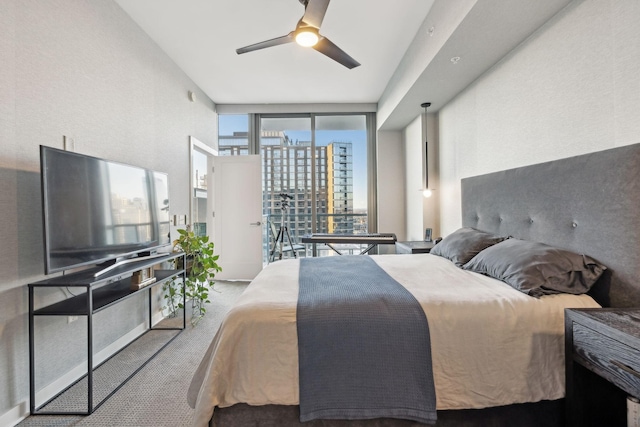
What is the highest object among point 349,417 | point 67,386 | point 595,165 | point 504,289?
point 595,165

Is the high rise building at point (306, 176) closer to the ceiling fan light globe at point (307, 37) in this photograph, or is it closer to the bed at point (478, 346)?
the ceiling fan light globe at point (307, 37)

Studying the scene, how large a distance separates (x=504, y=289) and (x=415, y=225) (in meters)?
2.50

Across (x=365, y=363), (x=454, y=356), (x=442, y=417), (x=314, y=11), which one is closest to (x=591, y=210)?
(x=454, y=356)

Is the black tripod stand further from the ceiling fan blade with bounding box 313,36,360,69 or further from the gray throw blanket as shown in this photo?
the gray throw blanket

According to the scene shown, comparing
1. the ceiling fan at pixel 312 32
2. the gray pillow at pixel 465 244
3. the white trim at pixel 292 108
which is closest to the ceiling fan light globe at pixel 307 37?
the ceiling fan at pixel 312 32

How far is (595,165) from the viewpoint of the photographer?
140 cm

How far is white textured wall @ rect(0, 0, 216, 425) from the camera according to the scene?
4.83 ft

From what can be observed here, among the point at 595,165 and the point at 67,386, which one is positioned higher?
the point at 595,165

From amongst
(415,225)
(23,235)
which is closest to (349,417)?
(23,235)

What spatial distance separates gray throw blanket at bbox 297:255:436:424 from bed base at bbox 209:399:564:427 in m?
0.07

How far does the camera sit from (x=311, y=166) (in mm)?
4598

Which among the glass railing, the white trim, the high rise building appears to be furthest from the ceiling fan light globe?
the glass railing

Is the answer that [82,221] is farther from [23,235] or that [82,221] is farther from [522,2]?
[522,2]

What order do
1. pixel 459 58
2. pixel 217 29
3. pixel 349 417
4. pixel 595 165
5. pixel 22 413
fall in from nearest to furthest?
pixel 349 417 < pixel 595 165 < pixel 22 413 < pixel 459 58 < pixel 217 29
